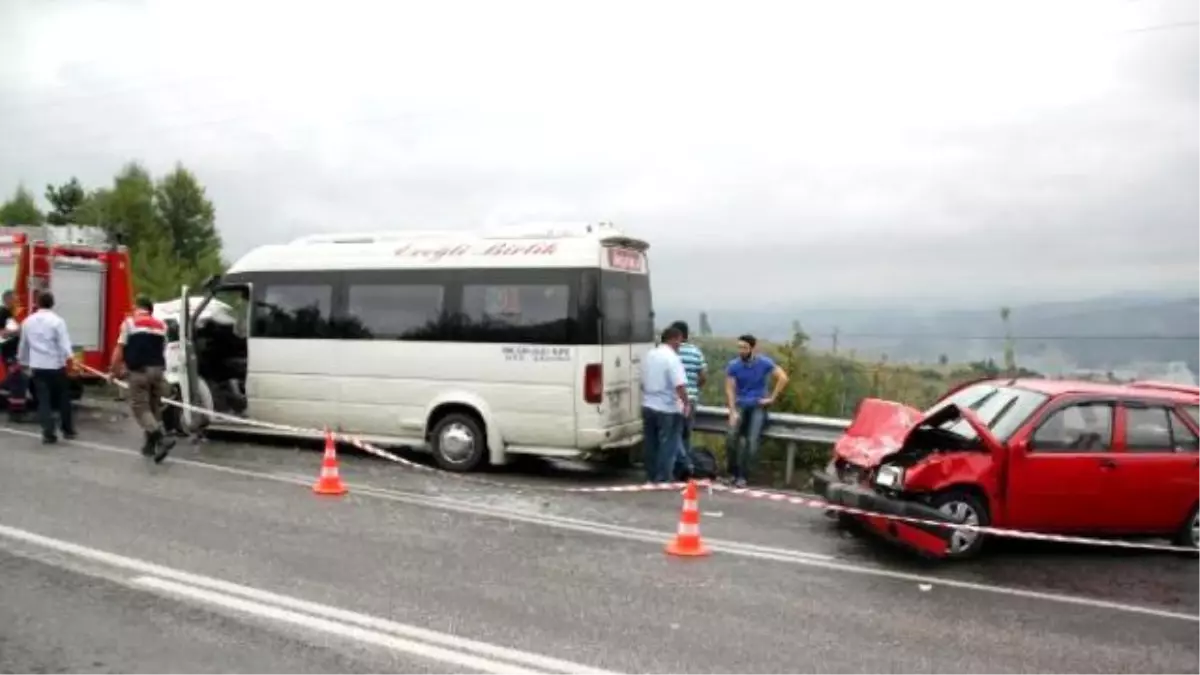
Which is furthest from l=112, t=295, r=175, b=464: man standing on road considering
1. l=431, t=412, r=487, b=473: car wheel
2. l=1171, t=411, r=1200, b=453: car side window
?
l=1171, t=411, r=1200, b=453: car side window

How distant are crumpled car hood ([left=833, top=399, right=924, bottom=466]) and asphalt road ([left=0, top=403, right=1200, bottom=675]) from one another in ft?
2.29

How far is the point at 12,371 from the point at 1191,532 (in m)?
14.5

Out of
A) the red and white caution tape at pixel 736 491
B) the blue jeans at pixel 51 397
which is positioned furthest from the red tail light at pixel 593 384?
the blue jeans at pixel 51 397

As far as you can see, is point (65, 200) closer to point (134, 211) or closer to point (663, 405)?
point (134, 211)

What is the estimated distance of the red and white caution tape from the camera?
763 centimetres

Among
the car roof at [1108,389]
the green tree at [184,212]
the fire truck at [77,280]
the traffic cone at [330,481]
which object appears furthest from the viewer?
the green tree at [184,212]

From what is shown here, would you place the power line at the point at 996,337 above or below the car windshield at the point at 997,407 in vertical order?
above

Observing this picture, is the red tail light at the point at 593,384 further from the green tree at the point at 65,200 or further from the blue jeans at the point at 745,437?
the green tree at the point at 65,200

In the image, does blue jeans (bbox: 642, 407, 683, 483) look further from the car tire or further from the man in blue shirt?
the car tire

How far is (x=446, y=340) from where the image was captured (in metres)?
11.3

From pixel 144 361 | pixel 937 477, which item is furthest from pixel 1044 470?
pixel 144 361

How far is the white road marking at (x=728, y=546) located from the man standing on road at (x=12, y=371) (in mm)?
4908

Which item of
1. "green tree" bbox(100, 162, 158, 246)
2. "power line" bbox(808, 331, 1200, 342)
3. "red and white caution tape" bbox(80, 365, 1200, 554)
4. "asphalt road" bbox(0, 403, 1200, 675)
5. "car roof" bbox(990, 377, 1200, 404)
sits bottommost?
"asphalt road" bbox(0, 403, 1200, 675)

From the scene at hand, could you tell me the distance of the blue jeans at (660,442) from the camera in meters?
10.7
